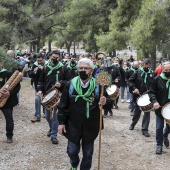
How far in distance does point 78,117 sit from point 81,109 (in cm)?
13

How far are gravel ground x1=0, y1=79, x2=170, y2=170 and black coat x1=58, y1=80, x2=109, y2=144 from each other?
125cm

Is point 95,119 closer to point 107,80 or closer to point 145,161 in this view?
point 107,80

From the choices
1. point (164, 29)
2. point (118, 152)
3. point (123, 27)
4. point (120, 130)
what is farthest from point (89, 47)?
point (118, 152)

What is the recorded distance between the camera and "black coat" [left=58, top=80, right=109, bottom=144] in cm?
464

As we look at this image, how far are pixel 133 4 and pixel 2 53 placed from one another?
1406 centimetres

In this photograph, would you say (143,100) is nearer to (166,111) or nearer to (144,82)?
(144,82)

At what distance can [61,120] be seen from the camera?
185 inches

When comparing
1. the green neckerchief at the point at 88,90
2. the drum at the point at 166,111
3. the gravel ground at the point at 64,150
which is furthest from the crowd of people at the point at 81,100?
the gravel ground at the point at 64,150

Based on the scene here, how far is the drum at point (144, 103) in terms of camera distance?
7190 millimetres

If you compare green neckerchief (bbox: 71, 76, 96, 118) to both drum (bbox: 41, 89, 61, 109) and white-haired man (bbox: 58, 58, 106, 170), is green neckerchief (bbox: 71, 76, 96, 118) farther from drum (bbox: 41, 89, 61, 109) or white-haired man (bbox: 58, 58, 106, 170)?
drum (bbox: 41, 89, 61, 109)

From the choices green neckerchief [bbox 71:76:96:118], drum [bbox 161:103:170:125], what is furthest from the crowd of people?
A: drum [bbox 161:103:170:125]

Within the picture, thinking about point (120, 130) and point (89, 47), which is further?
point (89, 47)

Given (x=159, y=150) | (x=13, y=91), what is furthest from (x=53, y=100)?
(x=159, y=150)

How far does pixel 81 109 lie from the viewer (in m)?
4.63
